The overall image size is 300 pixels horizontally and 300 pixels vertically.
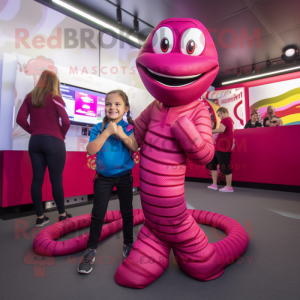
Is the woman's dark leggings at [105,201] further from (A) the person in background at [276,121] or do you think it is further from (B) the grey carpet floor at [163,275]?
(A) the person in background at [276,121]

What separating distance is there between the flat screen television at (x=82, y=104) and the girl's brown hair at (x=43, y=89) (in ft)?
3.90

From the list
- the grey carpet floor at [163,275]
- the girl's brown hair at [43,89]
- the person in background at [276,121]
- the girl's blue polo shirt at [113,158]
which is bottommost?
the grey carpet floor at [163,275]

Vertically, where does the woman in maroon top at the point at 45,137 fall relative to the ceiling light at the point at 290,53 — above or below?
below

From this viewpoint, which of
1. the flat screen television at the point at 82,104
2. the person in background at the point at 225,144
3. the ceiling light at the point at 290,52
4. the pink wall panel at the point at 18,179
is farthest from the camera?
the ceiling light at the point at 290,52

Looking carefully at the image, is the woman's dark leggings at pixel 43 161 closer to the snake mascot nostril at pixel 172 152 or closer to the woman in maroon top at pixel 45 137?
the woman in maroon top at pixel 45 137

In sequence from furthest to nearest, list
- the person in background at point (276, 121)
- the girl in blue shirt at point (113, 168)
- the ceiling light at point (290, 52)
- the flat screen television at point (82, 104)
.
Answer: the ceiling light at point (290, 52), the person in background at point (276, 121), the flat screen television at point (82, 104), the girl in blue shirt at point (113, 168)

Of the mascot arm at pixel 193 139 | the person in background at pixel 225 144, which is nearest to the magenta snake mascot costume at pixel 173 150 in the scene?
the mascot arm at pixel 193 139

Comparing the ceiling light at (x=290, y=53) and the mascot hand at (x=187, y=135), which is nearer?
the mascot hand at (x=187, y=135)

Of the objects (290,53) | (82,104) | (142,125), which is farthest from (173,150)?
(290,53)

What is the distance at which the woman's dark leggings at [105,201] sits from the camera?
111 centimetres

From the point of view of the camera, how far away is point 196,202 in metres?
2.57

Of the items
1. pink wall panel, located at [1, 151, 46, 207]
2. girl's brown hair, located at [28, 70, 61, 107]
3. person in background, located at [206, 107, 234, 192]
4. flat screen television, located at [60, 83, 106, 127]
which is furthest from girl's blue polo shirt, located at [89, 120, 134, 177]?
person in background, located at [206, 107, 234, 192]

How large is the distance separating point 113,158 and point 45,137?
90 centimetres

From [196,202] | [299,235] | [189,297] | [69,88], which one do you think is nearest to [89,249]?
[189,297]
